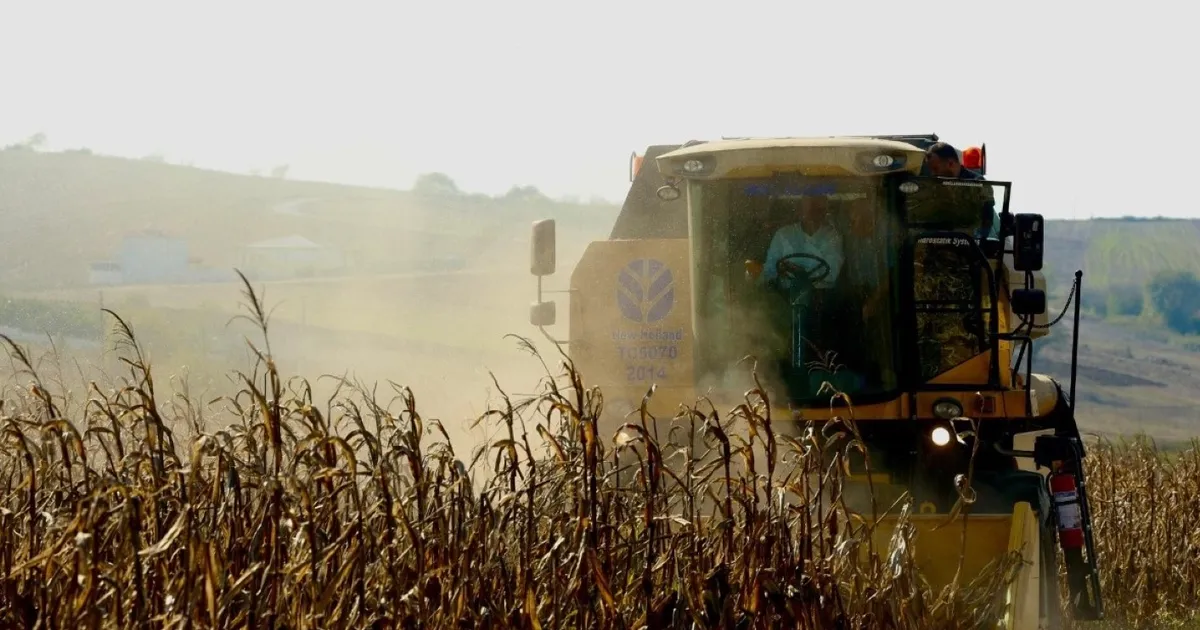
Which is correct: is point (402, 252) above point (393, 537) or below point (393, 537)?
below

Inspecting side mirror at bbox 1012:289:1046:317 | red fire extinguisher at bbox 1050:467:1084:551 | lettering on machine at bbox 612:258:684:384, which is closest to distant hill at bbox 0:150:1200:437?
lettering on machine at bbox 612:258:684:384

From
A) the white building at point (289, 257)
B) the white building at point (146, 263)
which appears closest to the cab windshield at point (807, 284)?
the white building at point (146, 263)

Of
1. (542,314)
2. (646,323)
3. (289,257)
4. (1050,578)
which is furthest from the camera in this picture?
(289,257)

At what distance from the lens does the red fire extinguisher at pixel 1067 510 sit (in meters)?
8.05

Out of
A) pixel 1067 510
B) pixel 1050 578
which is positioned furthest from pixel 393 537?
pixel 1067 510

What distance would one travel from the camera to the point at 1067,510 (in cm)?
813

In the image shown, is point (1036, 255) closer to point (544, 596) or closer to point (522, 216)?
point (544, 596)

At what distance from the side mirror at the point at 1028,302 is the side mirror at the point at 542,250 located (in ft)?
8.32

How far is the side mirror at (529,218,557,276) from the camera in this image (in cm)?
835

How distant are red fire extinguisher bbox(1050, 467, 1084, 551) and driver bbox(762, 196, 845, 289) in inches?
73.3

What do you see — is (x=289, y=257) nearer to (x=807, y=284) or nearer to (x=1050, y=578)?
(x=807, y=284)

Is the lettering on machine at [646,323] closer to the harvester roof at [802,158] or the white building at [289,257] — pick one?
the harvester roof at [802,158]

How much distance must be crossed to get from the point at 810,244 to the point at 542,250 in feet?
5.42

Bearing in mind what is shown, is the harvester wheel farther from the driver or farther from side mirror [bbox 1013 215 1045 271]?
the driver
